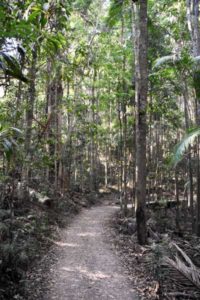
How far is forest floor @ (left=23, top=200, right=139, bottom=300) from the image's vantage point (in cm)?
543

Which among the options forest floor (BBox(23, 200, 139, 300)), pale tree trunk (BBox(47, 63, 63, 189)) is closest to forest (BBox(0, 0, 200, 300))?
forest floor (BBox(23, 200, 139, 300))

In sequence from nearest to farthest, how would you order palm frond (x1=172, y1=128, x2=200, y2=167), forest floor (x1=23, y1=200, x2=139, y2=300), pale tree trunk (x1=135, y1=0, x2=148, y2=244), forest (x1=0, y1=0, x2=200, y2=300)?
forest (x1=0, y1=0, x2=200, y2=300) → forest floor (x1=23, y1=200, x2=139, y2=300) → palm frond (x1=172, y1=128, x2=200, y2=167) → pale tree trunk (x1=135, y1=0, x2=148, y2=244)

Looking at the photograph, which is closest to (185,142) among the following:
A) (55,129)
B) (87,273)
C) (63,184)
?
(87,273)

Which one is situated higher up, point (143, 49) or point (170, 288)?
point (143, 49)

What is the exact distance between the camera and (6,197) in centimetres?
980

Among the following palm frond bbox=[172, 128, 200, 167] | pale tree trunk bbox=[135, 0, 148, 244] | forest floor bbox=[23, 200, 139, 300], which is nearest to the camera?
forest floor bbox=[23, 200, 139, 300]

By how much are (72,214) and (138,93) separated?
8109mm

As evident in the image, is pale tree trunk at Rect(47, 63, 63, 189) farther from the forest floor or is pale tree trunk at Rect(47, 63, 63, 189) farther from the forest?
the forest floor

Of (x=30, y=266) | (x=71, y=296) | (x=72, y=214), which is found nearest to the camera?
(x=71, y=296)

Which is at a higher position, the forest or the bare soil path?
the forest

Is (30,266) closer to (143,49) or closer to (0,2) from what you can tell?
(0,2)

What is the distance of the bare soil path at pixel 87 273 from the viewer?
214 inches

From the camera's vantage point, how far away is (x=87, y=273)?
649 centimetres

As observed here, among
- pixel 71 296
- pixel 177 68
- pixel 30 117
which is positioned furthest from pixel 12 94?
pixel 71 296
